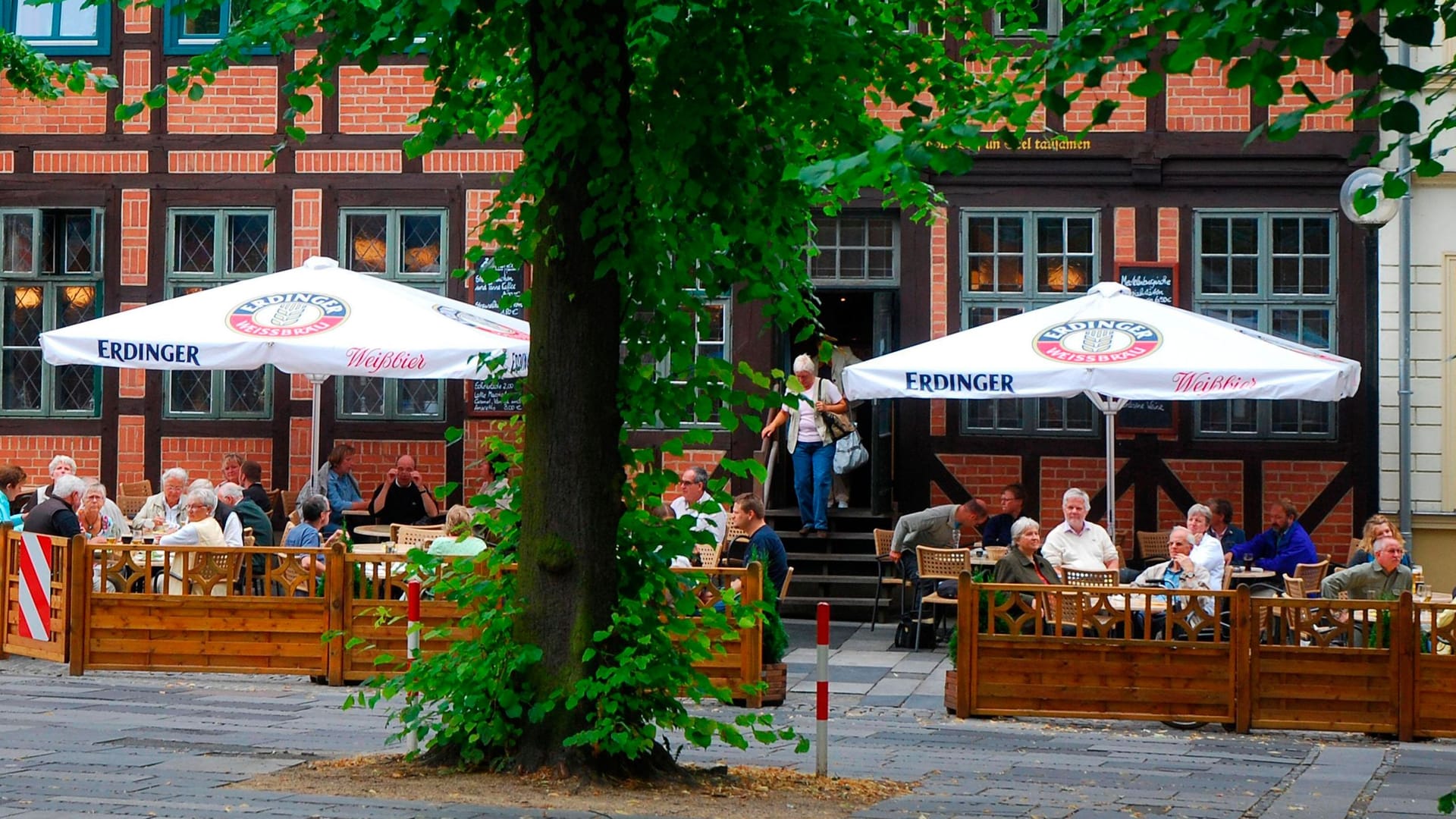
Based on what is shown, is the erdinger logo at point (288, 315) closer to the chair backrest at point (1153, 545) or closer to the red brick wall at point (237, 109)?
the red brick wall at point (237, 109)

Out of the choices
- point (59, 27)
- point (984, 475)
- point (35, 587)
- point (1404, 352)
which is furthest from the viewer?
point (59, 27)

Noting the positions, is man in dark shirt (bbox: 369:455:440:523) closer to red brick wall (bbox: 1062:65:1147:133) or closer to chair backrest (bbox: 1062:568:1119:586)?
chair backrest (bbox: 1062:568:1119:586)

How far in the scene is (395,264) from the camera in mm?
19500

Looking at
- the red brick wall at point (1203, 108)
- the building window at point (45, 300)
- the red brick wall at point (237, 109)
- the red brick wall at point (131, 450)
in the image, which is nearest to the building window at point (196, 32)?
the red brick wall at point (237, 109)

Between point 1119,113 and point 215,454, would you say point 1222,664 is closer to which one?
point 1119,113

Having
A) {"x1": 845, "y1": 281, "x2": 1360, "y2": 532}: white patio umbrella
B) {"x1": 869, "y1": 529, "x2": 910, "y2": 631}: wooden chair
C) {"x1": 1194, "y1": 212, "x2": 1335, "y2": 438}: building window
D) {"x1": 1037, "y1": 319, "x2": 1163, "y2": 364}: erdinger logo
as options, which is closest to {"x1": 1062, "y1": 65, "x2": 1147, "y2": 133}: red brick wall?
{"x1": 1194, "y1": 212, "x2": 1335, "y2": 438}: building window

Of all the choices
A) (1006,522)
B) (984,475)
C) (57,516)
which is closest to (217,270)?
(57,516)

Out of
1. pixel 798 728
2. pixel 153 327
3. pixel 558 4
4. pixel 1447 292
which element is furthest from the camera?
pixel 1447 292

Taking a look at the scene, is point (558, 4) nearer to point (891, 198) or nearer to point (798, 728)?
point (891, 198)

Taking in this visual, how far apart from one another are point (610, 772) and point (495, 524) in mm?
1322

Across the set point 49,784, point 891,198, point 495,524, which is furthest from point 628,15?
point 49,784

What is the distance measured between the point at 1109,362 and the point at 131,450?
10.7m

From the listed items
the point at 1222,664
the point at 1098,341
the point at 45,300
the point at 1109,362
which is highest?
the point at 45,300

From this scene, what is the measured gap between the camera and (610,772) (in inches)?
334
